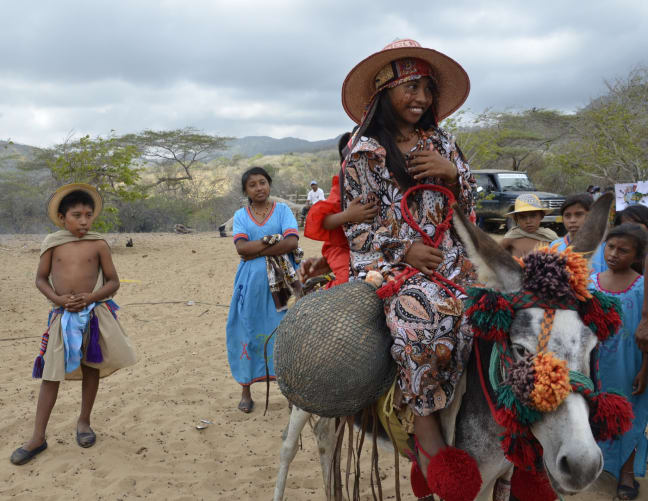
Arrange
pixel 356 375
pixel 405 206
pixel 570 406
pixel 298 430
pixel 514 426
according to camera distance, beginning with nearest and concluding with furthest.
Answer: pixel 570 406 < pixel 514 426 < pixel 356 375 < pixel 405 206 < pixel 298 430

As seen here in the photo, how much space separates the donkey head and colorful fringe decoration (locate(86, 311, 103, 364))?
3359mm

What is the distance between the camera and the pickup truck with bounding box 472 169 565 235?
17484 mm

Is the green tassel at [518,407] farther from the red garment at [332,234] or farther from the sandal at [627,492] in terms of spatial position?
the sandal at [627,492]

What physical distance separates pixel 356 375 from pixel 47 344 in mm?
3002

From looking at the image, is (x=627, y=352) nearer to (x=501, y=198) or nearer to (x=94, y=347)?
(x=94, y=347)

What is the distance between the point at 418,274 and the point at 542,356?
0.73 m

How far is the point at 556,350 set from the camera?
175cm

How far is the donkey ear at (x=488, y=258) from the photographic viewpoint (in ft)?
6.11

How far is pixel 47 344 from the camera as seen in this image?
12.8ft

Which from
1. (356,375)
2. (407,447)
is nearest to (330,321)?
(356,375)

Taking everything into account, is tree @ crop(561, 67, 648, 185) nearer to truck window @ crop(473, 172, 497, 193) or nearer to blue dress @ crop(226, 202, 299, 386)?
truck window @ crop(473, 172, 497, 193)

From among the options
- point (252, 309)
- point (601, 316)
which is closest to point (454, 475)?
point (601, 316)

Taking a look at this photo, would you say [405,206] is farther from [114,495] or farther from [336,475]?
[114,495]

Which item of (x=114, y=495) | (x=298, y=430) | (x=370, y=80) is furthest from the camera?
(x=114, y=495)
